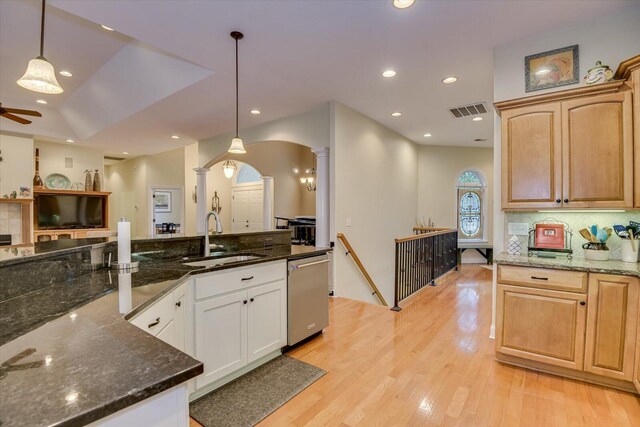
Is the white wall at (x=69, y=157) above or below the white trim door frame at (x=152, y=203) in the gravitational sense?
above

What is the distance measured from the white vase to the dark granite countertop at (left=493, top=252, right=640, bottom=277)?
0.06 m

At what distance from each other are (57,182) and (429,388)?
8.65 metres

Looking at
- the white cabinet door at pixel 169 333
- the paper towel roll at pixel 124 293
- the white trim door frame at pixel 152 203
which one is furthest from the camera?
the white trim door frame at pixel 152 203

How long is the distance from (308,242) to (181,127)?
3.65 meters

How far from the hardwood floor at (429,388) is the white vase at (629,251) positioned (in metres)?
1.01

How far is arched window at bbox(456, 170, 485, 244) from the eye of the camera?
7902 mm

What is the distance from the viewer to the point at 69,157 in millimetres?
7086

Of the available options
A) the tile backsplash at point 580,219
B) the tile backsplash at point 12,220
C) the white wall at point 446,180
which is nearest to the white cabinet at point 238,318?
the tile backsplash at point 580,219

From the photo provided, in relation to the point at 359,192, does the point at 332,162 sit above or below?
above

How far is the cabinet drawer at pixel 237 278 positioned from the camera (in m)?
2.06

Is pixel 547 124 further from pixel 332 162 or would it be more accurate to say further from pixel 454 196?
pixel 454 196

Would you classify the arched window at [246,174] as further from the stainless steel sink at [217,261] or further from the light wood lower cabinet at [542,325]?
the light wood lower cabinet at [542,325]

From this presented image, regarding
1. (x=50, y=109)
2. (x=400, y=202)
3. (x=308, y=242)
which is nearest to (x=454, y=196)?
(x=400, y=202)

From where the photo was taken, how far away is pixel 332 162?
4352mm
